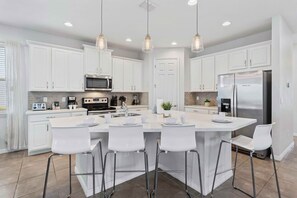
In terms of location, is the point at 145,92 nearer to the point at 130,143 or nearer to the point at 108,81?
the point at 108,81

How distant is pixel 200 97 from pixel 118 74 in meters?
2.78

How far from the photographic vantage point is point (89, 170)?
209cm

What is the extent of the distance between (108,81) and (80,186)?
2973mm

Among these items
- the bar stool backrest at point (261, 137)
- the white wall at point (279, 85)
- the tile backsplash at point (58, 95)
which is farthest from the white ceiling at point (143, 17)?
the bar stool backrest at point (261, 137)

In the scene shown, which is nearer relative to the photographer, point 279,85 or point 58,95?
point 279,85

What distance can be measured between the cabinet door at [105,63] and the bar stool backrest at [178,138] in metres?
3.37

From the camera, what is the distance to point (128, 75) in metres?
5.20

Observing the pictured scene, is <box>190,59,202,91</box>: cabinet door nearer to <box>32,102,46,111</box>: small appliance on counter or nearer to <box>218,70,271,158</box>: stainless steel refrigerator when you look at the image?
<box>218,70,271,158</box>: stainless steel refrigerator

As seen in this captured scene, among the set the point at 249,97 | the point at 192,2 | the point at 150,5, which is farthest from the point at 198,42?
the point at 249,97

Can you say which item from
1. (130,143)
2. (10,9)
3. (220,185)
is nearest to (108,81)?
(10,9)

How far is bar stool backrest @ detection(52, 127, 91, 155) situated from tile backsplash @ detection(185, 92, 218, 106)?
3984mm

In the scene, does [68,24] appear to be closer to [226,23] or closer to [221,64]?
[226,23]

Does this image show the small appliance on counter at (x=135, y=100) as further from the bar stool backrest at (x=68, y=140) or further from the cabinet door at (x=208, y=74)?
the bar stool backrest at (x=68, y=140)

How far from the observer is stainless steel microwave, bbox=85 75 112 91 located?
4.36m
